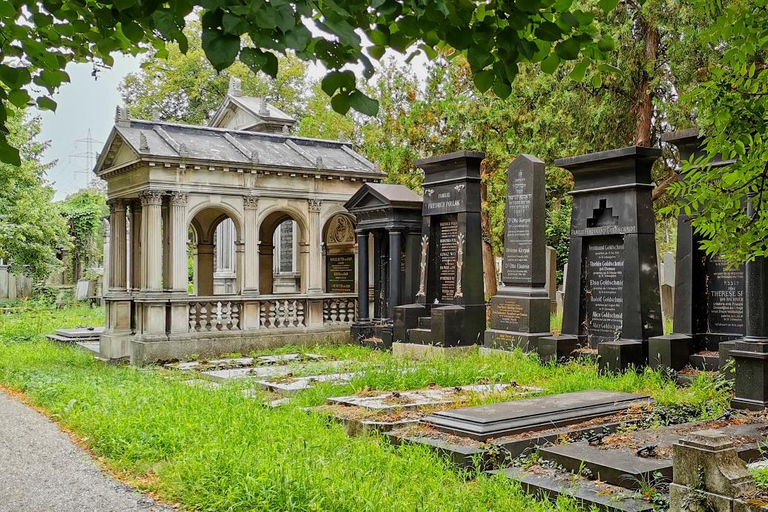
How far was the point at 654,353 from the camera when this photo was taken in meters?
10.2

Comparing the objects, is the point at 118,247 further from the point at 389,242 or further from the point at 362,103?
the point at 362,103

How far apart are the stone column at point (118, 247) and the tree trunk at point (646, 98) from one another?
12918mm

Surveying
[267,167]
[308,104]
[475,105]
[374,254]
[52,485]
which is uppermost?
[308,104]

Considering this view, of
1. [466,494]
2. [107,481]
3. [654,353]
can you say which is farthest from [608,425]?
[107,481]

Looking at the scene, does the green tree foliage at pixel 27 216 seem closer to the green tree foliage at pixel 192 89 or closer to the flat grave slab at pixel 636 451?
the green tree foliage at pixel 192 89

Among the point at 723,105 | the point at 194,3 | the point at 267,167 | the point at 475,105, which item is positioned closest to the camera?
the point at 194,3

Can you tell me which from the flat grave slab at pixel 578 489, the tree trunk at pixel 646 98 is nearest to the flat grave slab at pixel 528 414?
the flat grave slab at pixel 578 489

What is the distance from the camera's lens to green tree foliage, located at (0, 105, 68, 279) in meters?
25.0

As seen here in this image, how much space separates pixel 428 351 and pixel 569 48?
10.6 metres

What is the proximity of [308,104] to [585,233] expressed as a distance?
31.3 meters

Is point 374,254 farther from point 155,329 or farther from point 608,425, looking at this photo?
point 608,425

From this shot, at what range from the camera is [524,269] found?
43.4 ft

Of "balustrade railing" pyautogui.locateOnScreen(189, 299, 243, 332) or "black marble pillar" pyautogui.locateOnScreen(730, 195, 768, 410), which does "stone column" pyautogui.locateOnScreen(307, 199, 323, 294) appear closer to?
"balustrade railing" pyautogui.locateOnScreen(189, 299, 243, 332)

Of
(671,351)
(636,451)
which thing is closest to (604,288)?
(671,351)
